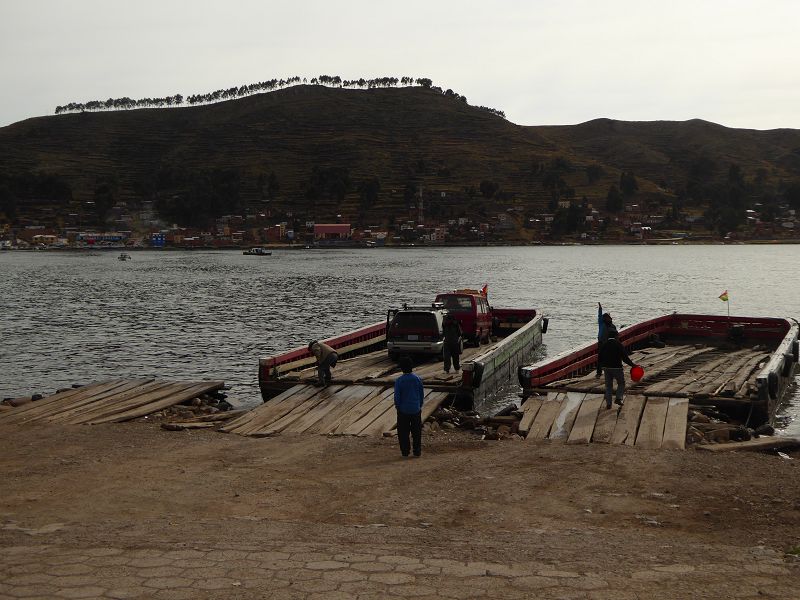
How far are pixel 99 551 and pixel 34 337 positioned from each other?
43130mm

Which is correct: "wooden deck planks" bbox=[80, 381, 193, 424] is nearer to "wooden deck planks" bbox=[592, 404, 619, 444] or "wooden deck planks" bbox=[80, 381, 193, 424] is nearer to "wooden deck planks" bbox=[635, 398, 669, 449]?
"wooden deck planks" bbox=[592, 404, 619, 444]

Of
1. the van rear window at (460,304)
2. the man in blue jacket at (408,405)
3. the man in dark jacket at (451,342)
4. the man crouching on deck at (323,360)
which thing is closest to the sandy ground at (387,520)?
the man in blue jacket at (408,405)

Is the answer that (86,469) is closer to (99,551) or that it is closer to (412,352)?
(99,551)

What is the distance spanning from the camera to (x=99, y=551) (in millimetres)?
9266

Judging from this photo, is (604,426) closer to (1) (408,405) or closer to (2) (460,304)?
(1) (408,405)

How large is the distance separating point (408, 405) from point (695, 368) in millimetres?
14222

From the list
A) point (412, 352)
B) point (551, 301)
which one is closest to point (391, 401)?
point (412, 352)

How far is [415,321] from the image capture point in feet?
83.1

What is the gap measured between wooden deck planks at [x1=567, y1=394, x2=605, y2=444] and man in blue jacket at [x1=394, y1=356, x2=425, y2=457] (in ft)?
10.6

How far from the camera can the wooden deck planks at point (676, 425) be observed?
15.3 m

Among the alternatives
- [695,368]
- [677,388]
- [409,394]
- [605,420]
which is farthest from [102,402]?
[695,368]

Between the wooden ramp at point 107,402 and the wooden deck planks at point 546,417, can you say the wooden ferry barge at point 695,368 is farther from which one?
the wooden ramp at point 107,402

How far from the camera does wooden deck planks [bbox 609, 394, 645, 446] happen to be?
15.8m

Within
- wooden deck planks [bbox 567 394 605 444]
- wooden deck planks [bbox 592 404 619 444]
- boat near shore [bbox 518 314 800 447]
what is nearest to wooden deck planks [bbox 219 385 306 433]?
boat near shore [bbox 518 314 800 447]
